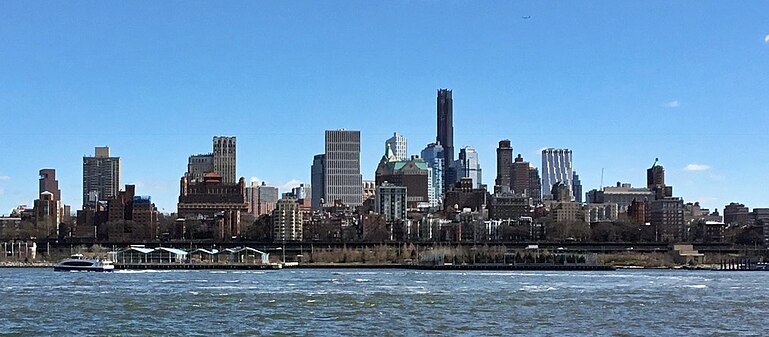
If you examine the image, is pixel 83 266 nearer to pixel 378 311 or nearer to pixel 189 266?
pixel 189 266

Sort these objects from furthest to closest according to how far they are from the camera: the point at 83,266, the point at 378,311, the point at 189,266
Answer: the point at 189,266
the point at 83,266
the point at 378,311

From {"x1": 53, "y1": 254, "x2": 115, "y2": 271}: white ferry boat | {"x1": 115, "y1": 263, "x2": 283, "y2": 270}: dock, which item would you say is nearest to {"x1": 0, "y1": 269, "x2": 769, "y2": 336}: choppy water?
{"x1": 53, "y1": 254, "x2": 115, "y2": 271}: white ferry boat

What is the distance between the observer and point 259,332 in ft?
170

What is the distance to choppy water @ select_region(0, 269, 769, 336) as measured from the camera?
52.8 metres

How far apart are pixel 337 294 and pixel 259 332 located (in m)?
27.5

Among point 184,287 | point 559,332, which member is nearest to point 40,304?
point 184,287

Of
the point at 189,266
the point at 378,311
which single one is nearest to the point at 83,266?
the point at 189,266

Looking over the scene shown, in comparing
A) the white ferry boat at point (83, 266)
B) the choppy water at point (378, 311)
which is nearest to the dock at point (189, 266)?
the white ferry boat at point (83, 266)

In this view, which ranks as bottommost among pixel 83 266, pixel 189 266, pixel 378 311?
pixel 189 266

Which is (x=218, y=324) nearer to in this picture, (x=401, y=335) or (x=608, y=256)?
(x=401, y=335)

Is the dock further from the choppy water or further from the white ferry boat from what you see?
the choppy water

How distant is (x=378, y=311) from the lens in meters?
63.3

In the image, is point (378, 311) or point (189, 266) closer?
point (378, 311)

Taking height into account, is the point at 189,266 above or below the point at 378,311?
below
